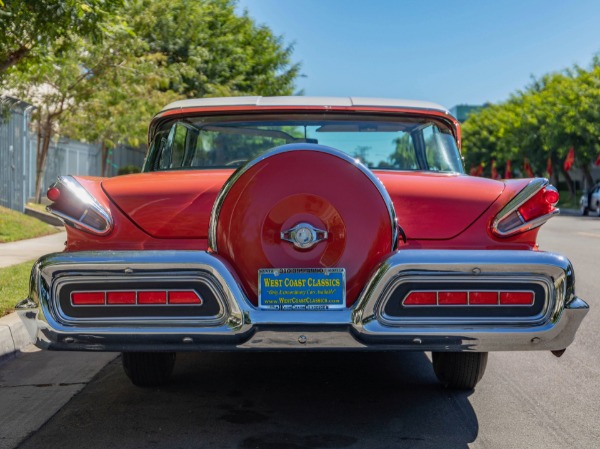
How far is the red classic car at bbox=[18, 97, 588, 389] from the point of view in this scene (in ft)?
13.1

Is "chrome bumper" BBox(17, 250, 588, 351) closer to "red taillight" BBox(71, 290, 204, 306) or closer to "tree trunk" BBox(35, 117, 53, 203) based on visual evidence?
"red taillight" BBox(71, 290, 204, 306)

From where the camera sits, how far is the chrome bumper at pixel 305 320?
3.97 m

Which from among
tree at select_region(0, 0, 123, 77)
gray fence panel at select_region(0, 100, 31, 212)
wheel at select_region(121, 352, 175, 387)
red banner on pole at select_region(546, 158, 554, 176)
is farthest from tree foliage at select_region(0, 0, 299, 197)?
red banner on pole at select_region(546, 158, 554, 176)

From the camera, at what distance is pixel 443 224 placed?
4348 mm

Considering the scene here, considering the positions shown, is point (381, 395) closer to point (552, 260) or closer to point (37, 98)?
point (552, 260)

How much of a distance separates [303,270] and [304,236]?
15 centimetres

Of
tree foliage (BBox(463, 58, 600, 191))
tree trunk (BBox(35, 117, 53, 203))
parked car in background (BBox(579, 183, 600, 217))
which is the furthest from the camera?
tree foliage (BBox(463, 58, 600, 191))

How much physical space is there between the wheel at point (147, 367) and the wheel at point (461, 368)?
64.9 inches

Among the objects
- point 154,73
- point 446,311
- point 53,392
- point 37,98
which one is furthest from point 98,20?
point 37,98

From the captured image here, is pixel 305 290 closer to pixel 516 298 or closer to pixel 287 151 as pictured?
pixel 287 151

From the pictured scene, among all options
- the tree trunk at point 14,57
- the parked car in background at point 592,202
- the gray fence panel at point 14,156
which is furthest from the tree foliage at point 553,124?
the tree trunk at point 14,57

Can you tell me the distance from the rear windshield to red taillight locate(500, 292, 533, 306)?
59.6 inches

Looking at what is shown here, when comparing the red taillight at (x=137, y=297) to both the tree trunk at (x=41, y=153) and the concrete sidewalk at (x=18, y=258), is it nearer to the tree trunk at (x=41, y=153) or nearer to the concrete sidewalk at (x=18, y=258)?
the concrete sidewalk at (x=18, y=258)

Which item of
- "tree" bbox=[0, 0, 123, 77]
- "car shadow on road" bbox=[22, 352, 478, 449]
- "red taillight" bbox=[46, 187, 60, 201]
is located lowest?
"car shadow on road" bbox=[22, 352, 478, 449]
